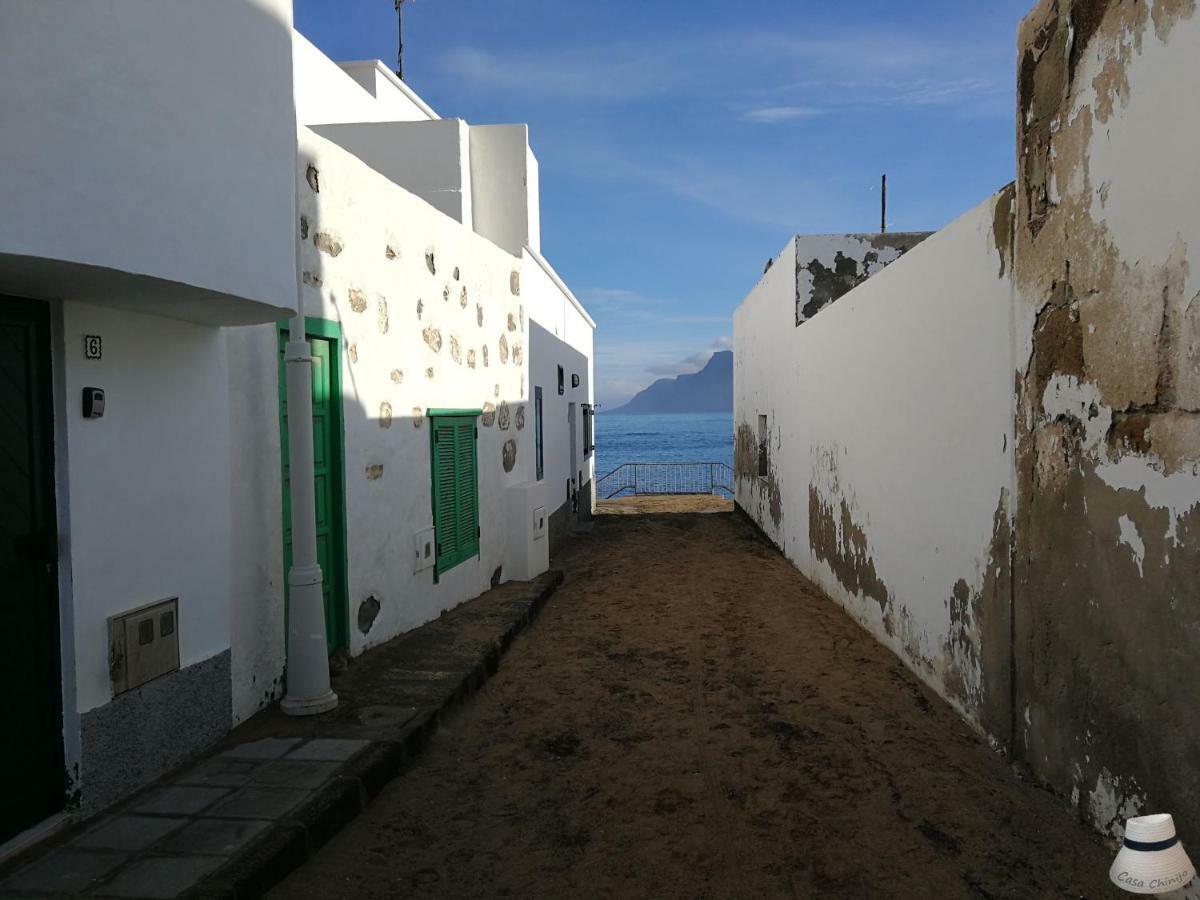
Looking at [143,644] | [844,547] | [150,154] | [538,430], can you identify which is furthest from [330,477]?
[538,430]

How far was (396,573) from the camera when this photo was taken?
647 cm

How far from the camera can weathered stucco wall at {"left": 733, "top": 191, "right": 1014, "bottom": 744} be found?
448cm

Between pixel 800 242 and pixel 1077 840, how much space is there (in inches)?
348

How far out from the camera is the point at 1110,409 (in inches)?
132

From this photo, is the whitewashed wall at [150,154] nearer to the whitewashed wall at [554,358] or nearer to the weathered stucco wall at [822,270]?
the whitewashed wall at [554,358]

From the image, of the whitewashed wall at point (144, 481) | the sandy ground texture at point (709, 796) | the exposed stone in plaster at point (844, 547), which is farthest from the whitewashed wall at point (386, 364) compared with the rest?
the exposed stone in plaster at point (844, 547)

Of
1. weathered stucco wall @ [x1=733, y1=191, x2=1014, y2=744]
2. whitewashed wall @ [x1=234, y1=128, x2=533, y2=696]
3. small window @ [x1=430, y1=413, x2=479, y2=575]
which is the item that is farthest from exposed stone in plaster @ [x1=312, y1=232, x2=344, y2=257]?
weathered stucco wall @ [x1=733, y1=191, x2=1014, y2=744]

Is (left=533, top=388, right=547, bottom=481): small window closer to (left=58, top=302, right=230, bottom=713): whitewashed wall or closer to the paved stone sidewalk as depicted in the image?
the paved stone sidewalk

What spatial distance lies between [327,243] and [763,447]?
9603 millimetres

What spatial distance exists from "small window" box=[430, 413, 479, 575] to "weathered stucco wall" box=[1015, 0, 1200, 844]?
4.61 m

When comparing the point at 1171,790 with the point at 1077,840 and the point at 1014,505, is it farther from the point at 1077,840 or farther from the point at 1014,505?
the point at 1014,505

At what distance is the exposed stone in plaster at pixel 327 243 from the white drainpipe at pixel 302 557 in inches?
27.8

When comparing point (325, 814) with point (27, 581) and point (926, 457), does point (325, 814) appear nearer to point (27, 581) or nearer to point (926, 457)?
point (27, 581)

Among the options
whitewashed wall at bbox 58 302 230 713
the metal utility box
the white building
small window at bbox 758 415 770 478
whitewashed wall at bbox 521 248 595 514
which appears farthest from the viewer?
small window at bbox 758 415 770 478
